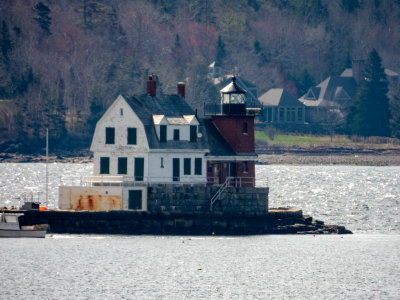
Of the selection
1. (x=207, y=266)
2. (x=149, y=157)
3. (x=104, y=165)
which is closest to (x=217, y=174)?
(x=149, y=157)

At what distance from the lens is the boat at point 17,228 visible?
248ft

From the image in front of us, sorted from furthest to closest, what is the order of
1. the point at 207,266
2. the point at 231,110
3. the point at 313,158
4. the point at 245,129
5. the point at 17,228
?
the point at 313,158 → the point at 231,110 → the point at 245,129 → the point at 17,228 → the point at 207,266

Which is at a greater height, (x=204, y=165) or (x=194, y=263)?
(x=204, y=165)

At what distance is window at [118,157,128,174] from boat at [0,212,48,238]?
5.43 meters

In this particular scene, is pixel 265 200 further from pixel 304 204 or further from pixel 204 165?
pixel 304 204

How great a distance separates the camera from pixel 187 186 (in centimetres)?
7744

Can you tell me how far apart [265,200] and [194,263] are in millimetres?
9521

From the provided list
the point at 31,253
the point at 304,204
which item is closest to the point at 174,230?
the point at 31,253

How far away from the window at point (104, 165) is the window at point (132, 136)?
66.0 inches

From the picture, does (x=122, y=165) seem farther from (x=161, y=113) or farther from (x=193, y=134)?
(x=193, y=134)

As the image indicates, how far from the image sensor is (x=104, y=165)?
78.0m

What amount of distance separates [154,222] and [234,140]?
8357 millimetres

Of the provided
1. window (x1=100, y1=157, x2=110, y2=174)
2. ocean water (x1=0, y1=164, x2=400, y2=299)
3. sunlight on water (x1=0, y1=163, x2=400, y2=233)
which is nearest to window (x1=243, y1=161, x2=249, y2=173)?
sunlight on water (x1=0, y1=163, x2=400, y2=233)

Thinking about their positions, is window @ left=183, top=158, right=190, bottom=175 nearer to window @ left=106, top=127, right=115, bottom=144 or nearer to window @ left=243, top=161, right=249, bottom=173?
window @ left=243, top=161, right=249, bottom=173
